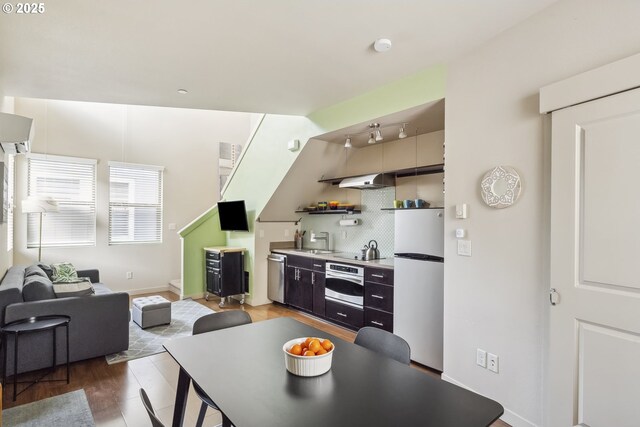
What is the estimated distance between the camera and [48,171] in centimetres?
534

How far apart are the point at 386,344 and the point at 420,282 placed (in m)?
1.48

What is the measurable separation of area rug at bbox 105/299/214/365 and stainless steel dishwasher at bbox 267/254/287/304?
1017 millimetres

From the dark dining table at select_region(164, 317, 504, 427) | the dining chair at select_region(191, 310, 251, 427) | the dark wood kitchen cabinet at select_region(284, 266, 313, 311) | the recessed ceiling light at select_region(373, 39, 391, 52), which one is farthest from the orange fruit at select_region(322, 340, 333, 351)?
the dark wood kitchen cabinet at select_region(284, 266, 313, 311)

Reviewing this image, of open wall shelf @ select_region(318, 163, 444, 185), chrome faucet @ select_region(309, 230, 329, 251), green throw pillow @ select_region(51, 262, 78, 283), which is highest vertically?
open wall shelf @ select_region(318, 163, 444, 185)

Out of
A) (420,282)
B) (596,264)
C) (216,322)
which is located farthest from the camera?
(420,282)

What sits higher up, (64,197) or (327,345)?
(64,197)

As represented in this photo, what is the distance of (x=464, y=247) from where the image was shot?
264cm

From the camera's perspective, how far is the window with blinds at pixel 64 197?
5.21m

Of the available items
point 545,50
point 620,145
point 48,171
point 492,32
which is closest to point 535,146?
point 620,145

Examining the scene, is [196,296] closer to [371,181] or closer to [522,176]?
[371,181]

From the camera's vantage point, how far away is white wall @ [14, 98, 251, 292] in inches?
210

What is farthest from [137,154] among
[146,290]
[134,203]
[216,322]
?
[216,322]

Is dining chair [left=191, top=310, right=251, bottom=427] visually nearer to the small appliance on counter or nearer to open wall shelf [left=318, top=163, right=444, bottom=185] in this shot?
the small appliance on counter

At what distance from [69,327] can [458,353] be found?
11.6 feet
